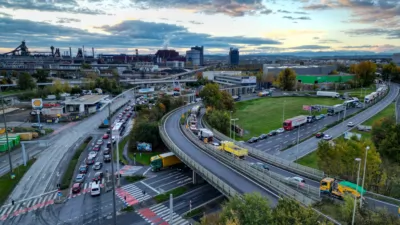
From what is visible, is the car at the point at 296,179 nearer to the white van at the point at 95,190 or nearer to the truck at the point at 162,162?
the truck at the point at 162,162

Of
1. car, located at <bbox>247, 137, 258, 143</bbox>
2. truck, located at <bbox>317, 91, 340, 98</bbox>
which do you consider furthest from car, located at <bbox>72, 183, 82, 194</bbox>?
truck, located at <bbox>317, 91, 340, 98</bbox>

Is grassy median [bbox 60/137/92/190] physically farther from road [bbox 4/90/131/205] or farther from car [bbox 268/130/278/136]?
car [bbox 268/130/278/136]

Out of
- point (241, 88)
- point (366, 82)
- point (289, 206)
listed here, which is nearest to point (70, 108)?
point (241, 88)

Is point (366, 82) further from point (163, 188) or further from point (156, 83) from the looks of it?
point (163, 188)

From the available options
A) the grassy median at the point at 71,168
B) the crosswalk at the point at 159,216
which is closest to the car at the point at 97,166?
the grassy median at the point at 71,168

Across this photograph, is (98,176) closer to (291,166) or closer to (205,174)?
(205,174)
